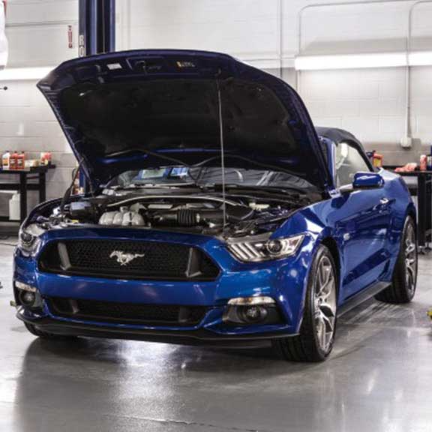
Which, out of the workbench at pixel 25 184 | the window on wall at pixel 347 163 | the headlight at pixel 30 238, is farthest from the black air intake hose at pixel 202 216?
the workbench at pixel 25 184

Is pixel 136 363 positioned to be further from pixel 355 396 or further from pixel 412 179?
pixel 412 179

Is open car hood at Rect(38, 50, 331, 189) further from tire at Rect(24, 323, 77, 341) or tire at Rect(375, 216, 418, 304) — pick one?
tire at Rect(375, 216, 418, 304)

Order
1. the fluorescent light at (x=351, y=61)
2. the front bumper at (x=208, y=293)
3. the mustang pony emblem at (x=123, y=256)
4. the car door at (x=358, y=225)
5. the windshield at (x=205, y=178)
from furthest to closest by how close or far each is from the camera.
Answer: the fluorescent light at (x=351, y=61) → the windshield at (x=205, y=178) → the car door at (x=358, y=225) → the mustang pony emblem at (x=123, y=256) → the front bumper at (x=208, y=293)

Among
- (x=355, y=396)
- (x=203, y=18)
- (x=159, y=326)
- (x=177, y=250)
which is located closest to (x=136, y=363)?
(x=159, y=326)

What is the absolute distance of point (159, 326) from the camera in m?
4.08

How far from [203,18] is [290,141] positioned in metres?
6.59

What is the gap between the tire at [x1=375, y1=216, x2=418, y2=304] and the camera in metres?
5.93

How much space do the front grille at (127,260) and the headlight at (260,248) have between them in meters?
0.13

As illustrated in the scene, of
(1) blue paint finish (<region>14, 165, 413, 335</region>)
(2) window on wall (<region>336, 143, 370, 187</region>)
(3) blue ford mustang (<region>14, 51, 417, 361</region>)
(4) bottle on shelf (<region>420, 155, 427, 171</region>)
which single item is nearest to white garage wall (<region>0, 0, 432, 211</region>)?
(4) bottle on shelf (<region>420, 155, 427, 171</region>)

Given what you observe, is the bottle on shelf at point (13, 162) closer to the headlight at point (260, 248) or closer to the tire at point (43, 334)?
the tire at point (43, 334)

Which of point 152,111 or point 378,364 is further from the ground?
point 152,111

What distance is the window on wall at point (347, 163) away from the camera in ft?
16.9

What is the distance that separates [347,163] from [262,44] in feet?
18.3

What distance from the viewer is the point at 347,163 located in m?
5.36
